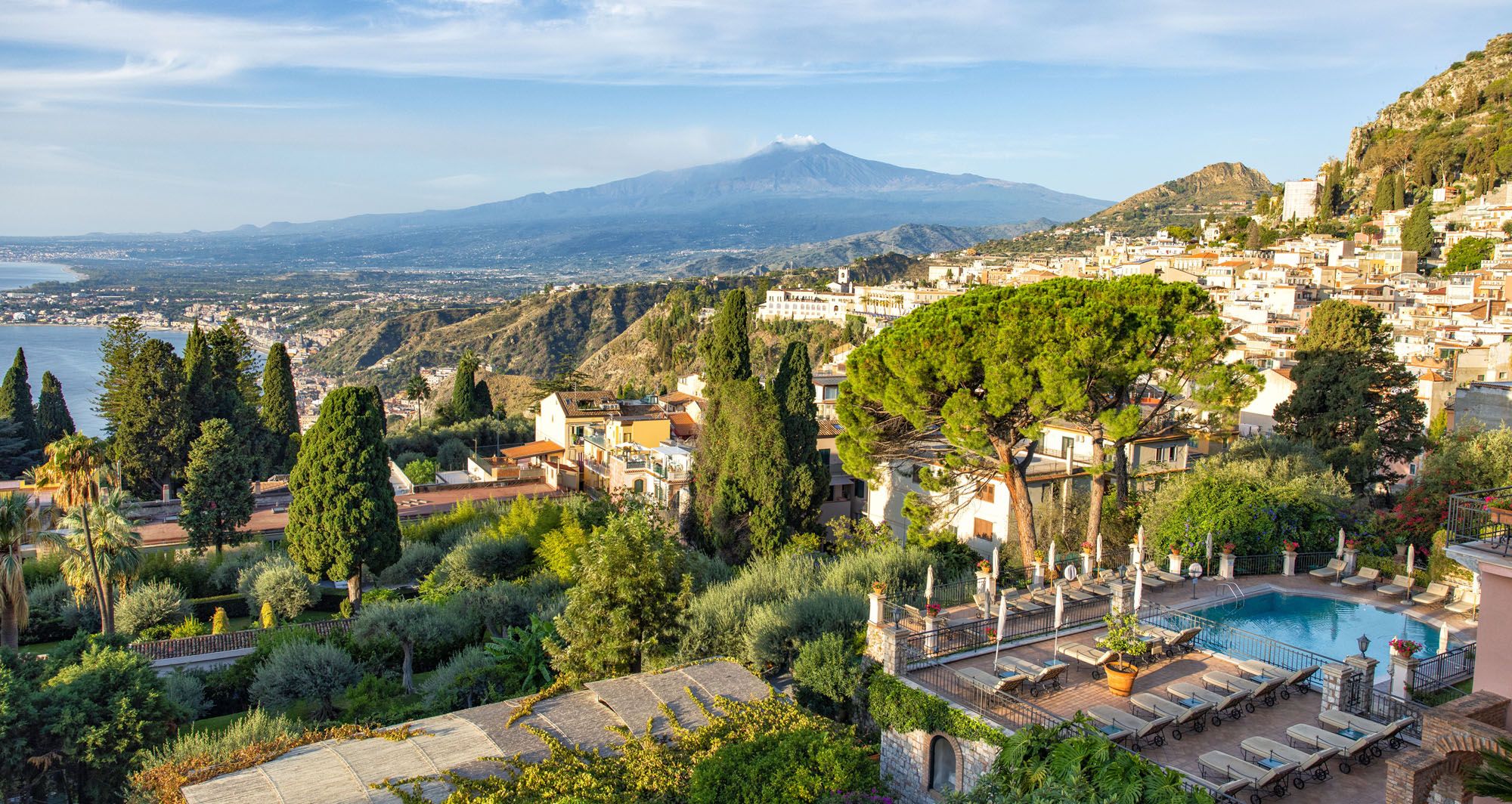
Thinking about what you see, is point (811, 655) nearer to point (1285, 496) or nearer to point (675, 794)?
point (675, 794)

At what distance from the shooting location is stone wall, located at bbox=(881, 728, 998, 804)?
930 centimetres

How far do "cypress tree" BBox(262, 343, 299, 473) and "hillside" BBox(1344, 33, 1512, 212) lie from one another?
7852cm

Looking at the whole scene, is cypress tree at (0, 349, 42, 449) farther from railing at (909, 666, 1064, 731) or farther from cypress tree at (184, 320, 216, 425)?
railing at (909, 666, 1064, 731)

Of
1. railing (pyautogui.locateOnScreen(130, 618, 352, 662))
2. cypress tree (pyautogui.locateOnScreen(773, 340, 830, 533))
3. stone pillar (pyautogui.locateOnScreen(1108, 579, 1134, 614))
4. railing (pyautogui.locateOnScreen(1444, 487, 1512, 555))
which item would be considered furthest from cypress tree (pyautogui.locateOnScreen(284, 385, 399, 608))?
railing (pyautogui.locateOnScreen(1444, 487, 1512, 555))

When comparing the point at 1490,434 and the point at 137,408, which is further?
the point at 137,408

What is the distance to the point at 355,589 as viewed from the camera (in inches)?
804

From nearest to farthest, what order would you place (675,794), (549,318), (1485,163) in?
(675,794) → (1485,163) → (549,318)

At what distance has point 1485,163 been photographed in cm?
7112

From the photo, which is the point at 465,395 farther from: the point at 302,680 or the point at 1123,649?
the point at 1123,649

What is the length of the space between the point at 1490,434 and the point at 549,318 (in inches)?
4389

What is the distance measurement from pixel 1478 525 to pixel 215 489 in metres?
24.5

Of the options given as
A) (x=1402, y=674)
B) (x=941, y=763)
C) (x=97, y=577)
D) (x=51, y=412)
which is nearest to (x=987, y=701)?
(x=941, y=763)

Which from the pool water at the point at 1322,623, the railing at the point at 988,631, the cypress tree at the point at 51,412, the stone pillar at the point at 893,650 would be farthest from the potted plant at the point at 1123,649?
the cypress tree at the point at 51,412

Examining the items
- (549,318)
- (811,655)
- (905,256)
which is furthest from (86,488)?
(905,256)
